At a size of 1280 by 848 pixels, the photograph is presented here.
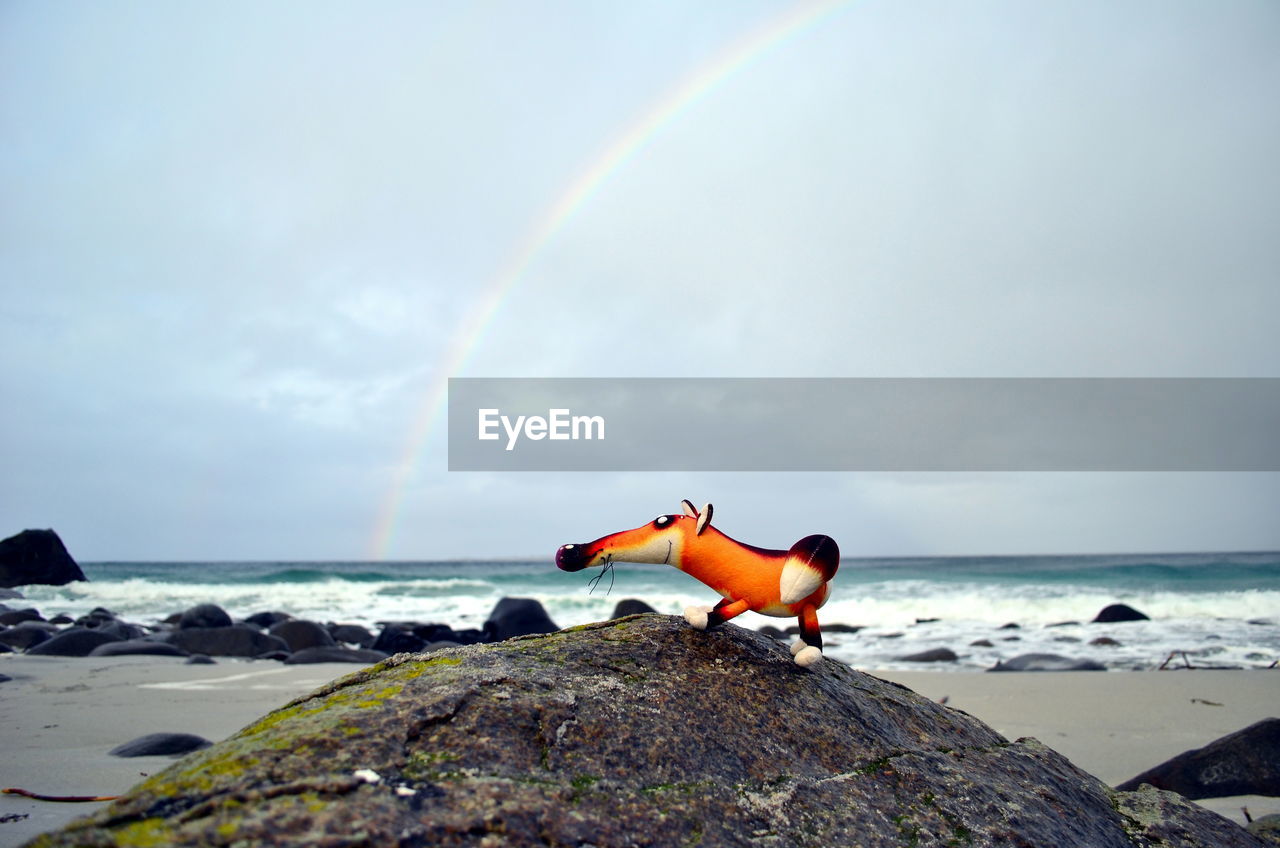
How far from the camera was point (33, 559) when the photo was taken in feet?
111

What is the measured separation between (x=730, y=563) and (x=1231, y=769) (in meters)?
5.02

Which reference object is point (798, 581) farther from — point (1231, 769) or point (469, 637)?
point (469, 637)

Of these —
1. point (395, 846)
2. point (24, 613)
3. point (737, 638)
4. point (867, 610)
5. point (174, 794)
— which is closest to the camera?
point (395, 846)

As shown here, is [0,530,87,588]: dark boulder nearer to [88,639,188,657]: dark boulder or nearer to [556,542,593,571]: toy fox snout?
[88,639,188,657]: dark boulder

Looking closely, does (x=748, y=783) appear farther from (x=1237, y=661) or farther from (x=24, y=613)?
(x=24, y=613)

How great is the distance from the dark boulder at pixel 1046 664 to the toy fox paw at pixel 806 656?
1380 cm

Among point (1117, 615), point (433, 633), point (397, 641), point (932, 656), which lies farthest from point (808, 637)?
point (1117, 615)

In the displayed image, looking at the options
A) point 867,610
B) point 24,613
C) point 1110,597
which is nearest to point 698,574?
point 24,613

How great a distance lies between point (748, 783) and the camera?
7.66 feet

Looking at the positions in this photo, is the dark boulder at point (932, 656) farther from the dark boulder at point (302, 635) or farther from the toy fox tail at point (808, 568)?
the toy fox tail at point (808, 568)

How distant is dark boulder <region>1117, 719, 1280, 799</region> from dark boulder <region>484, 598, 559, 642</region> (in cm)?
1448

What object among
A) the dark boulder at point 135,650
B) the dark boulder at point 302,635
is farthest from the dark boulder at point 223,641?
the dark boulder at point 135,650

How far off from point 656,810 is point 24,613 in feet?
91.8

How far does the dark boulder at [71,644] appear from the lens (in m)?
14.5
